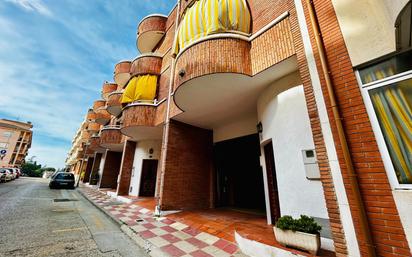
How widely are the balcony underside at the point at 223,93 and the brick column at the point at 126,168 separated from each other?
23.5 feet

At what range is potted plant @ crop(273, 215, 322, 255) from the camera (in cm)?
288

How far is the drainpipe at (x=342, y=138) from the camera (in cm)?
249

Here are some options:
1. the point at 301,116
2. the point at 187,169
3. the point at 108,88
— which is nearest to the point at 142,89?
the point at 187,169

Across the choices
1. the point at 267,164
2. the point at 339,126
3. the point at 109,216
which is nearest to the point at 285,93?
the point at 339,126

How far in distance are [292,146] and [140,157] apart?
1099cm

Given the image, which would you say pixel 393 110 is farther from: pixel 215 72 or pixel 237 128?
pixel 237 128

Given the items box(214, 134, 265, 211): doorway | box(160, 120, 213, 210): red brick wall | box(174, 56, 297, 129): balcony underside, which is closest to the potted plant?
box(174, 56, 297, 129): balcony underside

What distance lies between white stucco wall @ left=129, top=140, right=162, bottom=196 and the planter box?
10233mm

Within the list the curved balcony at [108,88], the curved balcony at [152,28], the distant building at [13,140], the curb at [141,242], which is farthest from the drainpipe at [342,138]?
the distant building at [13,140]

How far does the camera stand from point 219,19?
17.3 ft

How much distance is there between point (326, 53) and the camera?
3447 mm

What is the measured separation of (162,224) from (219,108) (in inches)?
189

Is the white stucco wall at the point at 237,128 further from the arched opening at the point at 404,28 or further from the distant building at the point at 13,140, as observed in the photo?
the distant building at the point at 13,140

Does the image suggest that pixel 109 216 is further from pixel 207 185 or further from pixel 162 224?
pixel 207 185
